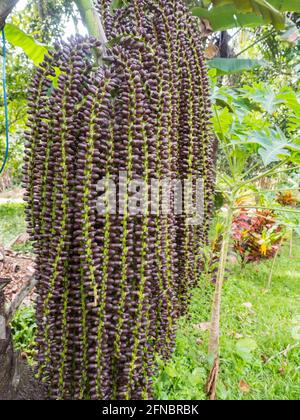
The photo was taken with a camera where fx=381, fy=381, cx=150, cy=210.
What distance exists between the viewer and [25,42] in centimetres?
157

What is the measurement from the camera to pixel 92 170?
0.71 m

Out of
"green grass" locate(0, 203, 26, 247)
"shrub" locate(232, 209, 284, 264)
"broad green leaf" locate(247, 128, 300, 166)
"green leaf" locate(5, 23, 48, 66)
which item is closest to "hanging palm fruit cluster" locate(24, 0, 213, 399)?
"broad green leaf" locate(247, 128, 300, 166)

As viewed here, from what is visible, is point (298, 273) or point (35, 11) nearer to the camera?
point (298, 273)

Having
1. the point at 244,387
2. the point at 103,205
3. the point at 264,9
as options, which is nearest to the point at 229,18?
the point at 264,9

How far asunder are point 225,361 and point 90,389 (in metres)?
1.68

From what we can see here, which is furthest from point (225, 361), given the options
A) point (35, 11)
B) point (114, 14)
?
point (35, 11)

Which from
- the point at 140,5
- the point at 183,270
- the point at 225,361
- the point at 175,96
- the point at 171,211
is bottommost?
the point at 225,361

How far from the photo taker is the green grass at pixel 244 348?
188cm

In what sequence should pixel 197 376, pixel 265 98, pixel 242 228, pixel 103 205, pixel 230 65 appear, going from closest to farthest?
1. pixel 103 205
2. pixel 265 98
3. pixel 197 376
4. pixel 230 65
5. pixel 242 228

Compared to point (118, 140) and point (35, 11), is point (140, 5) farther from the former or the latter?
point (35, 11)

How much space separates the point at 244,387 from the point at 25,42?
199 centimetres

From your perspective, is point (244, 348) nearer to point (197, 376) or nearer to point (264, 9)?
point (197, 376)

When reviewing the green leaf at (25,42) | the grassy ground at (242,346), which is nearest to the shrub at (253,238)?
the grassy ground at (242,346)

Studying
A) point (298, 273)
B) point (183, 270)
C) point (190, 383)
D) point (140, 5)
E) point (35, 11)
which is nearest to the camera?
point (140, 5)
